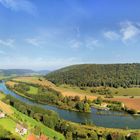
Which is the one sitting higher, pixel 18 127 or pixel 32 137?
pixel 18 127

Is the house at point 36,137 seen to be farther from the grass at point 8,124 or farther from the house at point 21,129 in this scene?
the grass at point 8,124

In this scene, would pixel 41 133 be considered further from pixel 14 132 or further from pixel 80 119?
pixel 80 119

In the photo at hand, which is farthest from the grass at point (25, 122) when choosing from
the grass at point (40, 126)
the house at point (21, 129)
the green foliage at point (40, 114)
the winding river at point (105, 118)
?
the winding river at point (105, 118)

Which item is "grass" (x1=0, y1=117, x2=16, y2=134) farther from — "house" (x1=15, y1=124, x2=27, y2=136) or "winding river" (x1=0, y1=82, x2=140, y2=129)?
"winding river" (x1=0, y1=82, x2=140, y2=129)

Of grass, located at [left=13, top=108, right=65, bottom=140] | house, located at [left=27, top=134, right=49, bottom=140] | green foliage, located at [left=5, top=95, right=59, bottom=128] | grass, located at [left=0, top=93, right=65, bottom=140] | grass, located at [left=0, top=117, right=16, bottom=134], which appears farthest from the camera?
green foliage, located at [left=5, top=95, right=59, bottom=128]

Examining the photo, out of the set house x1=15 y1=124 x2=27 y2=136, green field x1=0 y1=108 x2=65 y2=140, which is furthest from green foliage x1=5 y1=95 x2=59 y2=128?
house x1=15 y1=124 x2=27 y2=136

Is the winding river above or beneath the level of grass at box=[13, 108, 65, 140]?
beneath

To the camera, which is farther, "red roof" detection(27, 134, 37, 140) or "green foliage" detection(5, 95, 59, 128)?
"green foliage" detection(5, 95, 59, 128)

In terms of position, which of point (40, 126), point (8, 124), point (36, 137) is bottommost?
point (36, 137)

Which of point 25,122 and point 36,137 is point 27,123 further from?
point 36,137

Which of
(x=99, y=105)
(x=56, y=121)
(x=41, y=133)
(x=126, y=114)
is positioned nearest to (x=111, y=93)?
(x=99, y=105)

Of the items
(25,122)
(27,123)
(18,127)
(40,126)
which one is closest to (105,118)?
(40,126)
